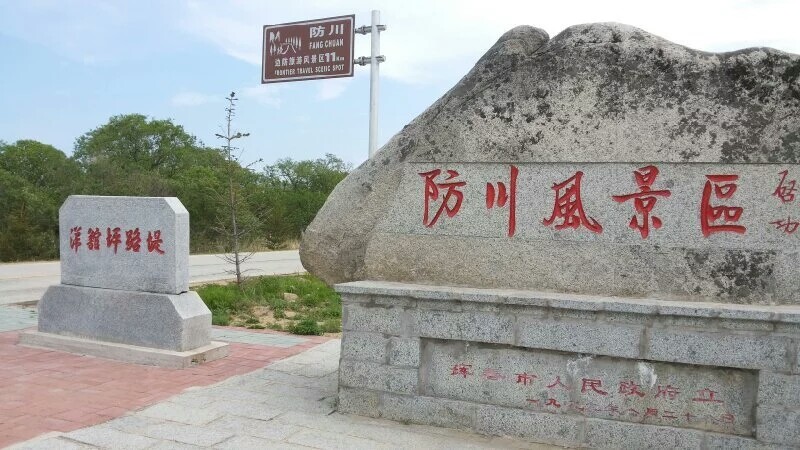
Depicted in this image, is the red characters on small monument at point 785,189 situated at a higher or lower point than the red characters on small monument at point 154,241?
higher

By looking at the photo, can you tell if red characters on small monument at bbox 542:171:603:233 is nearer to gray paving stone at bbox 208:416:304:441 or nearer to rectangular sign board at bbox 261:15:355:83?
gray paving stone at bbox 208:416:304:441

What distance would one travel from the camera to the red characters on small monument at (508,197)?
3.62 metres

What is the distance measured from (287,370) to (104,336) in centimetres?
177

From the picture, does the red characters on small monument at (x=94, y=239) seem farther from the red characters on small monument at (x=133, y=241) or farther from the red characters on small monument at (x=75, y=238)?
the red characters on small monument at (x=133, y=241)

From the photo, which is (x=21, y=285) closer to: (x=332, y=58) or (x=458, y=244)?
(x=332, y=58)

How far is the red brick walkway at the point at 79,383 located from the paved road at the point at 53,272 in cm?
386

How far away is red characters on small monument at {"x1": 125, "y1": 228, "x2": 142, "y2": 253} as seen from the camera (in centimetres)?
530

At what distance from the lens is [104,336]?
539 centimetres

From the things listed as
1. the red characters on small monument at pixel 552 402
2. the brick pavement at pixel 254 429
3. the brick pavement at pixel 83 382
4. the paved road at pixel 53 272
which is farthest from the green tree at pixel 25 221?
the red characters on small monument at pixel 552 402

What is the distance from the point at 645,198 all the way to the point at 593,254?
41 centimetres

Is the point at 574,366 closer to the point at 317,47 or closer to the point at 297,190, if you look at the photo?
the point at 317,47

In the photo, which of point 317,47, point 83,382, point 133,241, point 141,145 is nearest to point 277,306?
point 133,241

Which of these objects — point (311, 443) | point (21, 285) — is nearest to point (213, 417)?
point (311, 443)

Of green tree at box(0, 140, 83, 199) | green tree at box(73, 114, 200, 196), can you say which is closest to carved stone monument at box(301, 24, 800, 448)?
green tree at box(0, 140, 83, 199)
